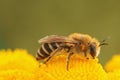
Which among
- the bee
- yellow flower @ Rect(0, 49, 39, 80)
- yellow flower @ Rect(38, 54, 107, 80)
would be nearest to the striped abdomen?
the bee

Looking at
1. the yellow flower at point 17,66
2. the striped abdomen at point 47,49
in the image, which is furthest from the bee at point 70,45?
Result: the yellow flower at point 17,66

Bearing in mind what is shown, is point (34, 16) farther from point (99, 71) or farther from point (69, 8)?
point (99, 71)

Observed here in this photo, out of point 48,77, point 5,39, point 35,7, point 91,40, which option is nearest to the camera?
point 48,77

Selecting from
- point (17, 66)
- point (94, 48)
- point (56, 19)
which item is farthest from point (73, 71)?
point (56, 19)

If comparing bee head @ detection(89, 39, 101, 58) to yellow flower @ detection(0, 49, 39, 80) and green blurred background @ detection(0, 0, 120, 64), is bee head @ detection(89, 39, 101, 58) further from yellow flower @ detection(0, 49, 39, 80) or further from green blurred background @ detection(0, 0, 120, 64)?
green blurred background @ detection(0, 0, 120, 64)

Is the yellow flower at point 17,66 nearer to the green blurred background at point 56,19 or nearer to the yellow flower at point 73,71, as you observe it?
the yellow flower at point 73,71

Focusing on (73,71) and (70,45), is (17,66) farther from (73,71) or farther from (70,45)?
(73,71)

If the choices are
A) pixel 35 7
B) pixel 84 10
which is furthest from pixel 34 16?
pixel 84 10
